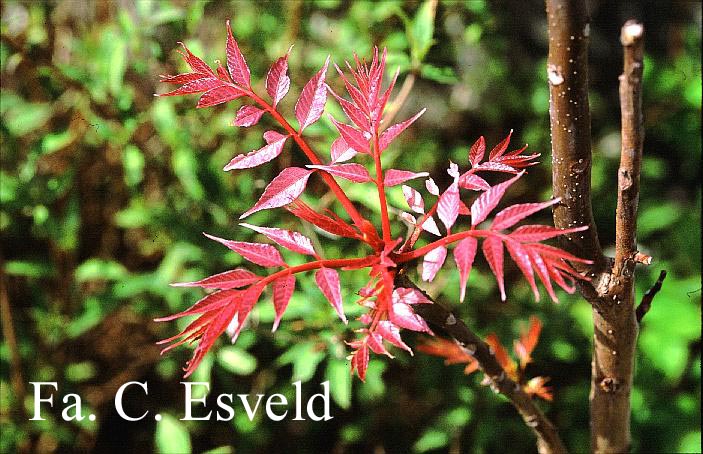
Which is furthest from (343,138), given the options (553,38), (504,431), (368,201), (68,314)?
(68,314)

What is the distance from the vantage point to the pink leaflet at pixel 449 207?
1.72 ft

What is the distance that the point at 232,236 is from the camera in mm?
1179

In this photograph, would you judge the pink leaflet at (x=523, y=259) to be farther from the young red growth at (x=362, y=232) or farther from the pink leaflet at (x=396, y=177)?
the pink leaflet at (x=396, y=177)

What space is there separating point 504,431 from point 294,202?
33.5 inches

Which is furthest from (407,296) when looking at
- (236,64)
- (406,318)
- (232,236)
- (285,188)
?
(232,236)

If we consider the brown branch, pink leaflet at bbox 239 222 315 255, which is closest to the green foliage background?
the brown branch

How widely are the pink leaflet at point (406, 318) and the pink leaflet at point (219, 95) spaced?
211mm

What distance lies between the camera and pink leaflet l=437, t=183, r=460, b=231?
523 millimetres

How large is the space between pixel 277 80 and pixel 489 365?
0.33 meters

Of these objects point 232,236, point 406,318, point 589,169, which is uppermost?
point 589,169

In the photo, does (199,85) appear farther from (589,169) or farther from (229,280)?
(589,169)

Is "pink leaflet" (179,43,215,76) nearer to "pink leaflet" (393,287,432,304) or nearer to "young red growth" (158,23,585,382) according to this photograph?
"young red growth" (158,23,585,382)

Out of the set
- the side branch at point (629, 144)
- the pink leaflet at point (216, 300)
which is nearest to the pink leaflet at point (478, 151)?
the side branch at point (629, 144)

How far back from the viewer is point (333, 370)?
1.05m
